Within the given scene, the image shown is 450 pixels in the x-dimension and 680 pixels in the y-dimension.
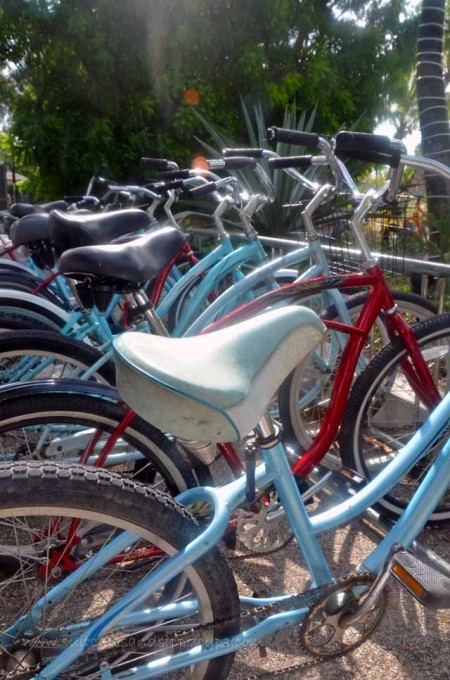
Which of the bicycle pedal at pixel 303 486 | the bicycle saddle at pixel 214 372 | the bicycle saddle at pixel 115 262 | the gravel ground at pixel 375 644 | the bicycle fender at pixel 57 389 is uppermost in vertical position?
the bicycle saddle at pixel 115 262

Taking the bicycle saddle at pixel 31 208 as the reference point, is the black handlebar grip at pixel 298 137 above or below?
above

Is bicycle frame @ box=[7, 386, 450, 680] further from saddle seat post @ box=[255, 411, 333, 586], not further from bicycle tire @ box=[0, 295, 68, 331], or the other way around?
bicycle tire @ box=[0, 295, 68, 331]

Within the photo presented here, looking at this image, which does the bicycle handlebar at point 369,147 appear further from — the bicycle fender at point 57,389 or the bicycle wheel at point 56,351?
the bicycle wheel at point 56,351

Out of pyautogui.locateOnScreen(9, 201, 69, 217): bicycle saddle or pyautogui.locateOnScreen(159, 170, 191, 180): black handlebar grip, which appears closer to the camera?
pyautogui.locateOnScreen(159, 170, 191, 180): black handlebar grip

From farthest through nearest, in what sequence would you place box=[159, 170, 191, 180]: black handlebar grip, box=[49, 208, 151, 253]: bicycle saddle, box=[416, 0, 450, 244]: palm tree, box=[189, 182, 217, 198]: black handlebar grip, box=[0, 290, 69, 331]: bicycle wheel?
1. box=[416, 0, 450, 244]: palm tree
2. box=[159, 170, 191, 180]: black handlebar grip
3. box=[189, 182, 217, 198]: black handlebar grip
4. box=[0, 290, 69, 331]: bicycle wheel
5. box=[49, 208, 151, 253]: bicycle saddle

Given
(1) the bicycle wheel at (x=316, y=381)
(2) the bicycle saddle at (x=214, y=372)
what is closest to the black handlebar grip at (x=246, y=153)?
(1) the bicycle wheel at (x=316, y=381)

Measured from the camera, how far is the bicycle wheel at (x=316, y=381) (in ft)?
9.30

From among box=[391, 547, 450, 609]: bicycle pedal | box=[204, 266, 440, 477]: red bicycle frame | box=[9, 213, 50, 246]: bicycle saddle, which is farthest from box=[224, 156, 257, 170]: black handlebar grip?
box=[391, 547, 450, 609]: bicycle pedal

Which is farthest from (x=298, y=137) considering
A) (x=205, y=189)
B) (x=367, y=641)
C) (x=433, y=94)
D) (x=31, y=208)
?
(x=433, y=94)

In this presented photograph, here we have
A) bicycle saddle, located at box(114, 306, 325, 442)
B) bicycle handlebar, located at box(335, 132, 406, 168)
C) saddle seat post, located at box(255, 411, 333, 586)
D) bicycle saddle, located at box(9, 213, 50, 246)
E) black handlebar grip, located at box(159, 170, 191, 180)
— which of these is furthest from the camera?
black handlebar grip, located at box(159, 170, 191, 180)

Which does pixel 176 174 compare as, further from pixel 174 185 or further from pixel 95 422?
pixel 95 422

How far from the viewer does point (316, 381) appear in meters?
3.28

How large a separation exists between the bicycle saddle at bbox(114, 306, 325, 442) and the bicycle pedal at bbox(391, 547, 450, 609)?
2.25ft

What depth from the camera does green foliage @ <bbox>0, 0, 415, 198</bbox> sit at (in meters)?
8.97
